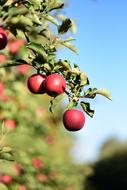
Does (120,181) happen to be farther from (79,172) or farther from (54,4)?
(54,4)

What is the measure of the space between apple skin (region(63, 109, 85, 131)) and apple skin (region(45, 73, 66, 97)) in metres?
0.10

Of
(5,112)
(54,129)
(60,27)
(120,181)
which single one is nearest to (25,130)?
(5,112)

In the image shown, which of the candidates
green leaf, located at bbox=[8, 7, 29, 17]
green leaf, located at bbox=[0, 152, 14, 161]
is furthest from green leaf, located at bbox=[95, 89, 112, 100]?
green leaf, located at bbox=[0, 152, 14, 161]

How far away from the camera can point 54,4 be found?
2006mm

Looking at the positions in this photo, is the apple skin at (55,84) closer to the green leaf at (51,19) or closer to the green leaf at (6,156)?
the green leaf at (51,19)

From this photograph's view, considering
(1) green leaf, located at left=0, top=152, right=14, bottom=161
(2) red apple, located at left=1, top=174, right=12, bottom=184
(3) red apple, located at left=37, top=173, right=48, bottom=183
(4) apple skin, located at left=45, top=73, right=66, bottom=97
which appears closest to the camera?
(4) apple skin, located at left=45, top=73, right=66, bottom=97

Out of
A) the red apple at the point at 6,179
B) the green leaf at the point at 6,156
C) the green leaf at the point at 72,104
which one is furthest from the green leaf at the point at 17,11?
the red apple at the point at 6,179

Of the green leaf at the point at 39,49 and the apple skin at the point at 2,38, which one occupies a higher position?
the apple skin at the point at 2,38

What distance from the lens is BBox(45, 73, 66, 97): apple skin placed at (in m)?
1.85

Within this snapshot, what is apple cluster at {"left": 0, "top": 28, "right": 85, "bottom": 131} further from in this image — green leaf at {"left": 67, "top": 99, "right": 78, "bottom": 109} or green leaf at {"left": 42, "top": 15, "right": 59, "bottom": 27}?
green leaf at {"left": 42, "top": 15, "right": 59, "bottom": 27}

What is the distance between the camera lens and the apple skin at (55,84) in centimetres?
185

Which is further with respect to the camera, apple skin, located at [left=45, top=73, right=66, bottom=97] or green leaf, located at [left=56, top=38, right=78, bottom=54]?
green leaf, located at [left=56, top=38, right=78, bottom=54]

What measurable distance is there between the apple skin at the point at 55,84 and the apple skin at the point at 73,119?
10cm

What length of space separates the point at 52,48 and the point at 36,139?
4.22 metres
